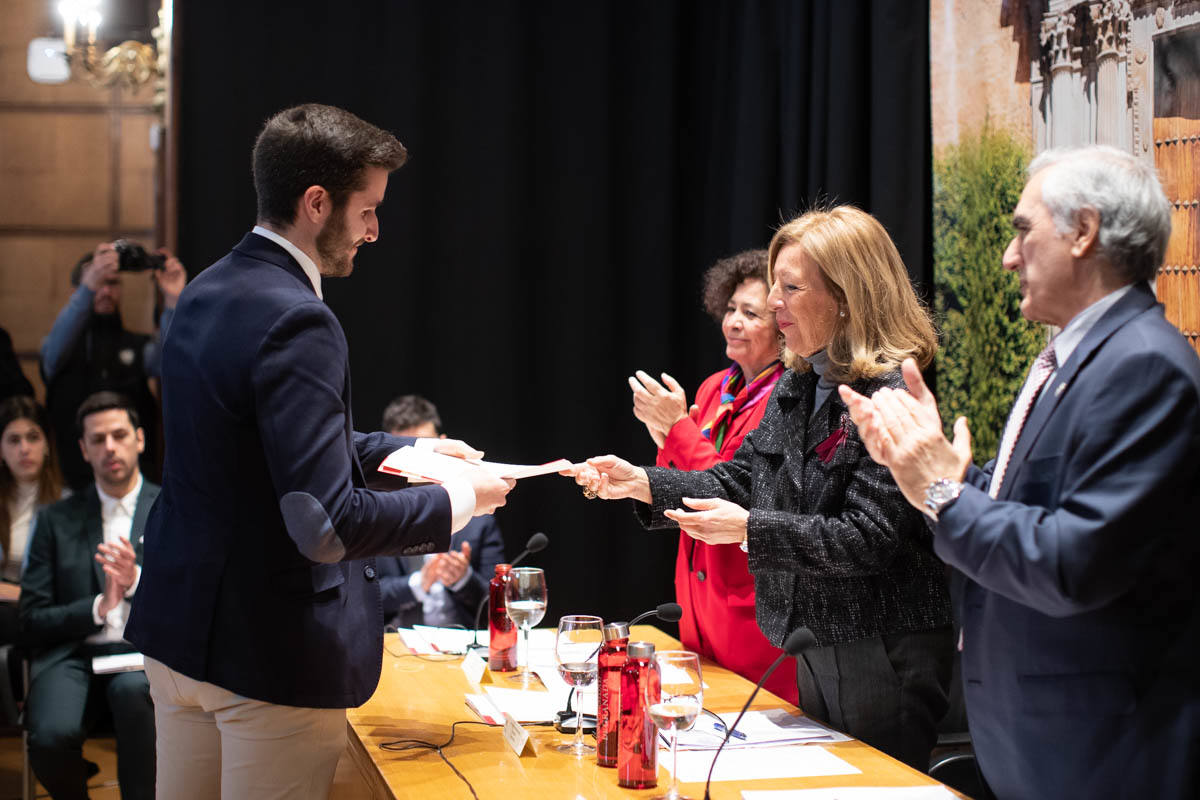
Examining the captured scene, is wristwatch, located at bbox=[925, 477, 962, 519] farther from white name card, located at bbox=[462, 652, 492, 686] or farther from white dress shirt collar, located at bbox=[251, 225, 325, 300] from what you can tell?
white name card, located at bbox=[462, 652, 492, 686]

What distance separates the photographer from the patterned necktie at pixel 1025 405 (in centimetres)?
169

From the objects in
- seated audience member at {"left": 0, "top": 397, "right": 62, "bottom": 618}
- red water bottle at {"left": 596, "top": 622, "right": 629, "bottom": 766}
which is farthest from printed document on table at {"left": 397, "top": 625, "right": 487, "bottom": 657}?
seated audience member at {"left": 0, "top": 397, "right": 62, "bottom": 618}

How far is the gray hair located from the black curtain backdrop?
2.82 meters

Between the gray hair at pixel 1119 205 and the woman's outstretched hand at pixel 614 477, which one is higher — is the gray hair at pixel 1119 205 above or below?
above

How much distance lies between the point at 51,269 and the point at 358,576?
325 cm

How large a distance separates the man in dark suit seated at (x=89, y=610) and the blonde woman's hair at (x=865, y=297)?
2.38 metres

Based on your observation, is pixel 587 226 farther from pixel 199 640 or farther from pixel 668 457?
pixel 199 640

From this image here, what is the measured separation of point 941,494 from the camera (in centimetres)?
158

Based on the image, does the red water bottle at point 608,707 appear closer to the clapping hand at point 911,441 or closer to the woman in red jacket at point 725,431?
the clapping hand at point 911,441

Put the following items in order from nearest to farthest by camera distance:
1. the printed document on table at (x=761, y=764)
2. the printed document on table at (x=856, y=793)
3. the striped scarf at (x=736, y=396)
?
the printed document on table at (x=856, y=793), the printed document on table at (x=761, y=764), the striped scarf at (x=736, y=396)

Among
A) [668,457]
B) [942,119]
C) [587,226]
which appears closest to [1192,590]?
[668,457]

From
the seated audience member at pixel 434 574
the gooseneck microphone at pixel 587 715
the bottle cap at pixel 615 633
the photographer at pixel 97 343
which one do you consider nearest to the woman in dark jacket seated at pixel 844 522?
the gooseneck microphone at pixel 587 715

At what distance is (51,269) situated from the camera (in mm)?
4480

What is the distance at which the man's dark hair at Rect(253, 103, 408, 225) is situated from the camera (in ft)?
6.10
